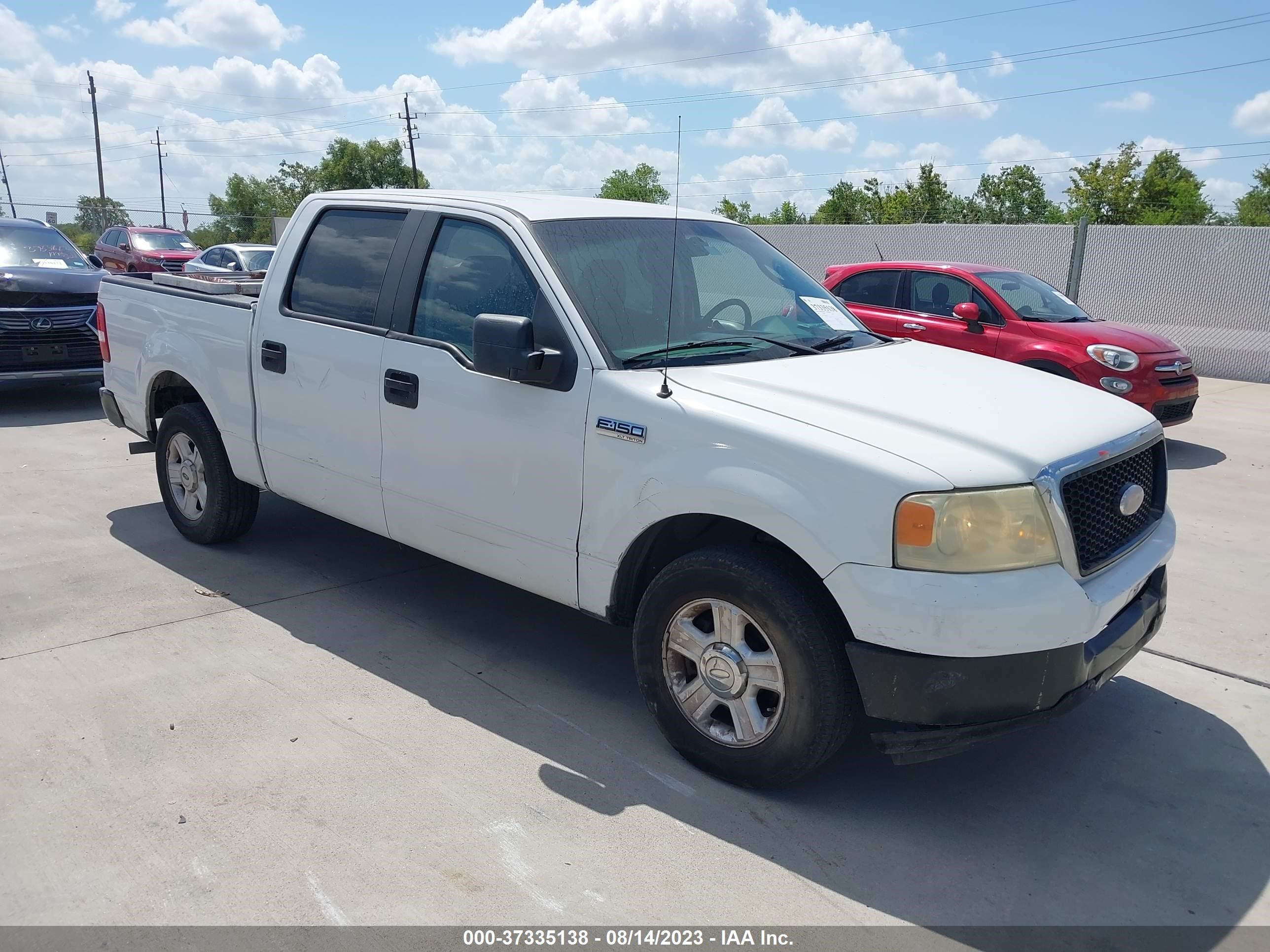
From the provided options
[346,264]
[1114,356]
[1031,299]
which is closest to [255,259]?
[1031,299]

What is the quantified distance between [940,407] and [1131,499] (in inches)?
29.1

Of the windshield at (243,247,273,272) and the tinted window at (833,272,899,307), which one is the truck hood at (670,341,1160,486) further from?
the windshield at (243,247,273,272)

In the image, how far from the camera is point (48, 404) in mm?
10828

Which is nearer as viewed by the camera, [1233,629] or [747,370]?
[747,370]

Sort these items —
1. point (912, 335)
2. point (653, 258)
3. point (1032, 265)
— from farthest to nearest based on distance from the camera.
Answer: point (1032, 265)
point (912, 335)
point (653, 258)

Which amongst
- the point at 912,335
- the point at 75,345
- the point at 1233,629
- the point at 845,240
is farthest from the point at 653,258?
the point at 845,240

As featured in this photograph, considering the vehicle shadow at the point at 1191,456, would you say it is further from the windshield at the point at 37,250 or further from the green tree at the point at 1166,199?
the green tree at the point at 1166,199

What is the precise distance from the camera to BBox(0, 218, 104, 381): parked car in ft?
32.6

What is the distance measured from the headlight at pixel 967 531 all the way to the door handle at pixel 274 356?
3.17m

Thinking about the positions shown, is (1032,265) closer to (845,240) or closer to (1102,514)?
(845,240)

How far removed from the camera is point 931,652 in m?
3.01

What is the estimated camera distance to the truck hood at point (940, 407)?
3121mm

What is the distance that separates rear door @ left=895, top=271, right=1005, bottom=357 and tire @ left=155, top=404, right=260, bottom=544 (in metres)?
6.74

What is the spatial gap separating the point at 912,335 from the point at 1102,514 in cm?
725
